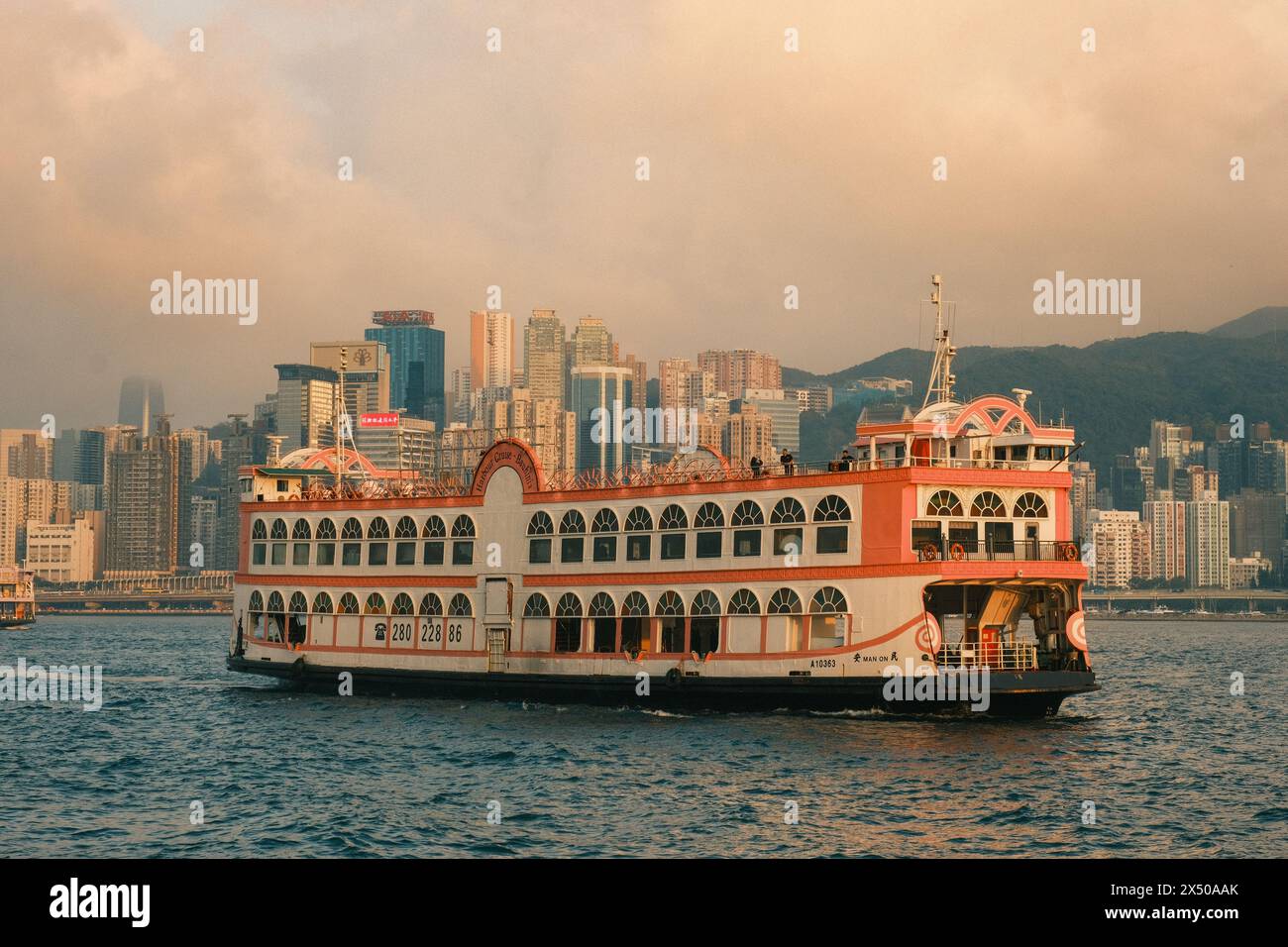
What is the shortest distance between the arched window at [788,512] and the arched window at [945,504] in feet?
13.5

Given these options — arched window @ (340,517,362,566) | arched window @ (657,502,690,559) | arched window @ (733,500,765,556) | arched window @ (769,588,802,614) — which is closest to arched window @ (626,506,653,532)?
arched window @ (657,502,690,559)

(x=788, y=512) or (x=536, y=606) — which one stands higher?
(x=788, y=512)

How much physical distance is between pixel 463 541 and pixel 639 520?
27.2 ft

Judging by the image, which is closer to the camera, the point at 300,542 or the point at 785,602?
the point at 785,602

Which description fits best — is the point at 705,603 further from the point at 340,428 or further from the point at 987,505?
the point at 340,428

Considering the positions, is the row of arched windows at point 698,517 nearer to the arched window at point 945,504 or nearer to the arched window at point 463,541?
the arched window at point 945,504

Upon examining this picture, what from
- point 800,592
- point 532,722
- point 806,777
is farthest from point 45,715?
point 806,777

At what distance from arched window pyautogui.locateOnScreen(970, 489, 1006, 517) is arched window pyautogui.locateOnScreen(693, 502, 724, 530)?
8244mm

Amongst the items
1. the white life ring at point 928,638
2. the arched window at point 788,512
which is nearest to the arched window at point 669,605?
the arched window at point 788,512

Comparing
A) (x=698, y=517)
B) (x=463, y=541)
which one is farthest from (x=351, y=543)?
(x=698, y=517)

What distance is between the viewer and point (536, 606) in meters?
51.9
